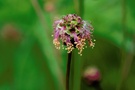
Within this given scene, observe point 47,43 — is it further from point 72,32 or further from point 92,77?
point 72,32

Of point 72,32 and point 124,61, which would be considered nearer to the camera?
point 72,32

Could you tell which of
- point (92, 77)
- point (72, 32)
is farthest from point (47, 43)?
point (72, 32)

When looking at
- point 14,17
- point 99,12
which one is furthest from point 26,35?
point 99,12

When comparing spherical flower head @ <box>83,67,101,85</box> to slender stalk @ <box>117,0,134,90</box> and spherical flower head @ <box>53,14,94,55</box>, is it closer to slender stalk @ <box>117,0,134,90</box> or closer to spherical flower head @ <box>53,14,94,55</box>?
slender stalk @ <box>117,0,134,90</box>

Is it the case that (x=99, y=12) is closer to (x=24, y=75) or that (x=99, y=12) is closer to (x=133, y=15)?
(x=133, y=15)

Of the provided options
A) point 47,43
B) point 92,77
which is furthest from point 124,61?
point 47,43

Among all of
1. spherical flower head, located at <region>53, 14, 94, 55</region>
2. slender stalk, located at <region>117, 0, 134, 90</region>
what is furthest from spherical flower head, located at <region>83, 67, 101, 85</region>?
spherical flower head, located at <region>53, 14, 94, 55</region>

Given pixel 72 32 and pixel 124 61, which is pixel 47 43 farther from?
pixel 72 32
